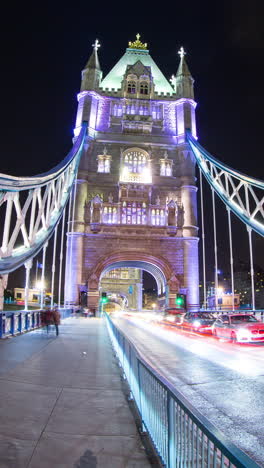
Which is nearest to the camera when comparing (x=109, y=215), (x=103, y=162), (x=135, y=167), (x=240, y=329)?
(x=240, y=329)

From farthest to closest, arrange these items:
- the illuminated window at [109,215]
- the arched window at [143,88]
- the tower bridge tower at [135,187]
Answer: the arched window at [143,88] < the illuminated window at [109,215] < the tower bridge tower at [135,187]

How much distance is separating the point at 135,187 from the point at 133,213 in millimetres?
3077

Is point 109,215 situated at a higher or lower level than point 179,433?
higher

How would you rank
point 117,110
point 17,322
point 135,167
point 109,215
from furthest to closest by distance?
point 117,110, point 135,167, point 109,215, point 17,322

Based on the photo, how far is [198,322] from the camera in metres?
19.8

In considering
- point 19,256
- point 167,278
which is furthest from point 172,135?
point 19,256

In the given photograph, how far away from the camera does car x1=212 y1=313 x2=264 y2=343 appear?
13727mm

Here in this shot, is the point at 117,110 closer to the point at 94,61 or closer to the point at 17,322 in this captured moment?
the point at 94,61

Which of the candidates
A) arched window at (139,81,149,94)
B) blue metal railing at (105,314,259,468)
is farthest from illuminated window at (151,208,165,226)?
blue metal railing at (105,314,259,468)

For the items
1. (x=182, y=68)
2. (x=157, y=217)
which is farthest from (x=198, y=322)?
(x=182, y=68)

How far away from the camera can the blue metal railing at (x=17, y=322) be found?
1378 centimetres

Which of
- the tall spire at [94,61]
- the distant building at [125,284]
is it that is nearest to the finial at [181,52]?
the tall spire at [94,61]

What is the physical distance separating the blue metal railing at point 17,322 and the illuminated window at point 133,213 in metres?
21.7

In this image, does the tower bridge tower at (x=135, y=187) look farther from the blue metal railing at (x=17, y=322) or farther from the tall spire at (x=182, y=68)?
the blue metal railing at (x=17, y=322)
